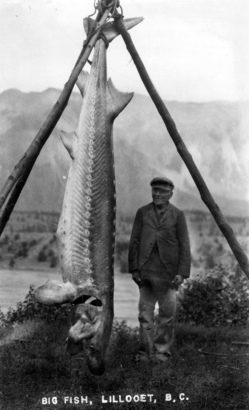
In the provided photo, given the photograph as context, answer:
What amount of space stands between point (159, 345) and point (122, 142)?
3.11m

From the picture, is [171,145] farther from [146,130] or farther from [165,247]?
[165,247]

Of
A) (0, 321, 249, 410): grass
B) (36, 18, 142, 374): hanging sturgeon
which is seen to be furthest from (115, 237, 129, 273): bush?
(36, 18, 142, 374): hanging sturgeon

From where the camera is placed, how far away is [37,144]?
498 cm

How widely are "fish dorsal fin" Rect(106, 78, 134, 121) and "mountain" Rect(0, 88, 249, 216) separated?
8.09 feet

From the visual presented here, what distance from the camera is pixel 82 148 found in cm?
511

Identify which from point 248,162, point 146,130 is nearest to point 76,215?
point 248,162

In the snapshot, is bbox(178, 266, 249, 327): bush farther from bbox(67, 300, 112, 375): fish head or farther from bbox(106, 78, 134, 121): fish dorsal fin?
bbox(106, 78, 134, 121): fish dorsal fin

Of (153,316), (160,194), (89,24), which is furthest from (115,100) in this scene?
(153,316)

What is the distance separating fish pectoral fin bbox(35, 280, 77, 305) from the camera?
476 cm

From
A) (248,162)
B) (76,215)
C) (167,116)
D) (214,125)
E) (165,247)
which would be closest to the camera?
(76,215)

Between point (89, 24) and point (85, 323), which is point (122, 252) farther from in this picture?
point (89, 24)

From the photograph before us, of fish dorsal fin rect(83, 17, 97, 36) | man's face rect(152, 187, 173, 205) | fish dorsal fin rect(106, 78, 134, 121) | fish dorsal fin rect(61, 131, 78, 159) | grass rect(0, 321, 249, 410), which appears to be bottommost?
grass rect(0, 321, 249, 410)

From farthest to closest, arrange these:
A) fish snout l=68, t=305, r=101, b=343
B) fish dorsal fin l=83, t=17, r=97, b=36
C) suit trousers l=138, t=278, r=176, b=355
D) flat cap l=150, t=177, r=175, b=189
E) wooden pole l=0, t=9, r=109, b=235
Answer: suit trousers l=138, t=278, r=176, b=355 → flat cap l=150, t=177, r=175, b=189 → fish dorsal fin l=83, t=17, r=97, b=36 → wooden pole l=0, t=9, r=109, b=235 → fish snout l=68, t=305, r=101, b=343

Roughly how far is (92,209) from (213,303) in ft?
12.8
